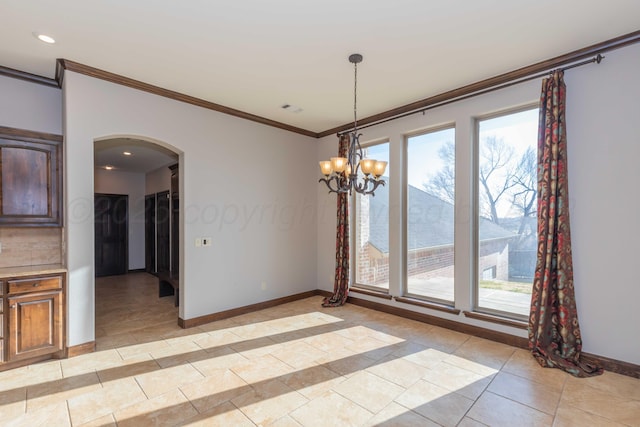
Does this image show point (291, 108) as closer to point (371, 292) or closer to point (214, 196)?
point (214, 196)

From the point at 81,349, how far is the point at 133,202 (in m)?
6.02

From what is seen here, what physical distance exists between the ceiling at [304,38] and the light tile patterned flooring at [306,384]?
10.2 feet

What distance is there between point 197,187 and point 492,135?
154 inches

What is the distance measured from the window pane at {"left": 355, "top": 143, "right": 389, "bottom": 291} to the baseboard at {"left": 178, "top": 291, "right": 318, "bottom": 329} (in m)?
1.12

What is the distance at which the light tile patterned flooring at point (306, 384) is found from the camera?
2.27 metres

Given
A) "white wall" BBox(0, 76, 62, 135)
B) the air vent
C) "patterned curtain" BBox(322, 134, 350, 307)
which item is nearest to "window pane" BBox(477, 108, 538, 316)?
"patterned curtain" BBox(322, 134, 350, 307)

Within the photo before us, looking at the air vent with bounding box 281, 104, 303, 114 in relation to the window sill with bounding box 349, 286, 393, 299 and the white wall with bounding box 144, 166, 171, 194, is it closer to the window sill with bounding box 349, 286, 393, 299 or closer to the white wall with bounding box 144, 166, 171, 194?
the window sill with bounding box 349, 286, 393, 299

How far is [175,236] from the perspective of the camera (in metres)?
6.10

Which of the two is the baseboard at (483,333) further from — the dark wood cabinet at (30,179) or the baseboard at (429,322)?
the dark wood cabinet at (30,179)

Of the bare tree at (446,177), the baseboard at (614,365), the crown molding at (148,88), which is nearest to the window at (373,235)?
the bare tree at (446,177)

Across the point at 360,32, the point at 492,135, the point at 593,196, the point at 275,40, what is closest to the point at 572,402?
the point at 593,196

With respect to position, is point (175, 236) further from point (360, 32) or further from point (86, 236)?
point (360, 32)

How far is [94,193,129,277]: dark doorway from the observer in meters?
7.90

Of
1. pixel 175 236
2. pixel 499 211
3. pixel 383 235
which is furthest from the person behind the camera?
pixel 175 236
